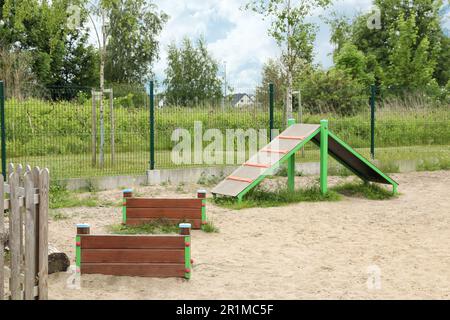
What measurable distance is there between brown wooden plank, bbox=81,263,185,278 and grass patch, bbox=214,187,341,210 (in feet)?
13.4

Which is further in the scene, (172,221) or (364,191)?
(364,191)

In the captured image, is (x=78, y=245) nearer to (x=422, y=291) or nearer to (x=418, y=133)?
(x=422, y=291)

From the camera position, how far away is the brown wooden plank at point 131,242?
605 centimetres

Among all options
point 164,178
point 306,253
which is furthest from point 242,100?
point 306,253

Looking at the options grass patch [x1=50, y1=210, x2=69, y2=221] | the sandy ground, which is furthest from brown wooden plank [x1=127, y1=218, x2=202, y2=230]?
grass patch [x1=50, y1=210, x2=69, y2=221]

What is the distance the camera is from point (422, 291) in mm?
5727

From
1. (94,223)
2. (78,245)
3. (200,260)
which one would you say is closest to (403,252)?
(200,260)

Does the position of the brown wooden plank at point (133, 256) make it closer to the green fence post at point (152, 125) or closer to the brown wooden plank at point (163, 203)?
the brown wooden plank at point (163, 203)

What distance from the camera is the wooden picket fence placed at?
4.98 metres

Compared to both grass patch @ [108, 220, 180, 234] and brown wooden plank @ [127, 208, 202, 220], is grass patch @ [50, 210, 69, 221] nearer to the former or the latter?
grass patch @ [108, 220, 180, 234]

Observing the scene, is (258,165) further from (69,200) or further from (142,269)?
(142,269)

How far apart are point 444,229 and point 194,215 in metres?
3.46

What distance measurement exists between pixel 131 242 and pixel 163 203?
2.44 m

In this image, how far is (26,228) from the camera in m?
5.01
